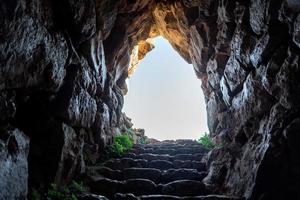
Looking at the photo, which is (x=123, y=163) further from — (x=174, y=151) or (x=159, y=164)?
(x=174, y=151)

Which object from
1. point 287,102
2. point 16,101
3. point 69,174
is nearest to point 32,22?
point 16,101

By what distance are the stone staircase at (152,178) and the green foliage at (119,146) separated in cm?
27

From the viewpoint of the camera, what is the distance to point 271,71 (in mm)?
5332

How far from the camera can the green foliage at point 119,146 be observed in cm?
886

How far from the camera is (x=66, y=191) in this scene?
5453mm

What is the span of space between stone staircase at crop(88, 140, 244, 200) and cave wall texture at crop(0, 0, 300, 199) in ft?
1.37

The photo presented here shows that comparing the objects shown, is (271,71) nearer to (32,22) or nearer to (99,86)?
(32,22)

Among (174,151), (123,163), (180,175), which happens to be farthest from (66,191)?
(174,151)

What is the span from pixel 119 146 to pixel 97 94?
1.83 m

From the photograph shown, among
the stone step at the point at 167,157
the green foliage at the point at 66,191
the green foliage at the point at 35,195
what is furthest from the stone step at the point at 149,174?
the green foliage at the point at 35,195

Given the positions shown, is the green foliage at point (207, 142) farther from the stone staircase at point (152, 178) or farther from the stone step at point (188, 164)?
the stone step at point (188, 164)

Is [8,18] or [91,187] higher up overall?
[8,18]

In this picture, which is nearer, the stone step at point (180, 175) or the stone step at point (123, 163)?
the stone step at point (180, 175)

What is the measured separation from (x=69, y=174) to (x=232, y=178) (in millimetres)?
3414
